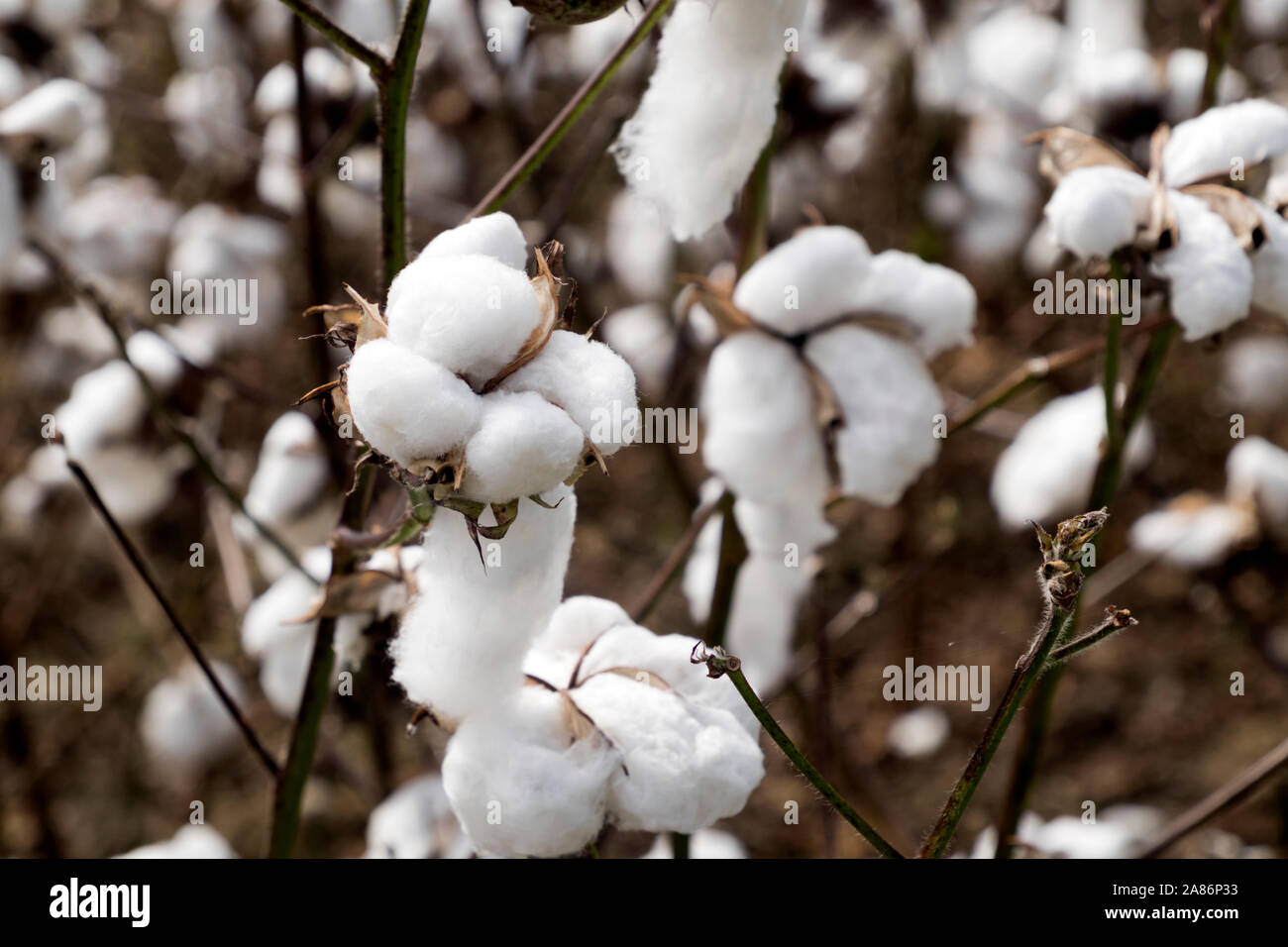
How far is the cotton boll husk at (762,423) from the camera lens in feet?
3.61

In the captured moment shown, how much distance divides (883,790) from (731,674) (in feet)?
6.28

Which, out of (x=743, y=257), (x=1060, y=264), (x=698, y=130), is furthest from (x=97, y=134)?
(x=1060, y=264)

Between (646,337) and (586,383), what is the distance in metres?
1.81

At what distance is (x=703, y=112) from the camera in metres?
0.90

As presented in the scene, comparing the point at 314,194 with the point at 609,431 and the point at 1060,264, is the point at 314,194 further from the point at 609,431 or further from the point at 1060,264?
the point at 1060,264

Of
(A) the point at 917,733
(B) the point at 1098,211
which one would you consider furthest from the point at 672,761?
(A) the point at 917,733

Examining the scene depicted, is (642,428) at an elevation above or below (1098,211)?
above

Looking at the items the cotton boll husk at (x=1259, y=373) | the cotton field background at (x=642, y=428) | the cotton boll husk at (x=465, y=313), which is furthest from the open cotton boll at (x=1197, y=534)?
the cotton boll husk at (x=1259, y=373)

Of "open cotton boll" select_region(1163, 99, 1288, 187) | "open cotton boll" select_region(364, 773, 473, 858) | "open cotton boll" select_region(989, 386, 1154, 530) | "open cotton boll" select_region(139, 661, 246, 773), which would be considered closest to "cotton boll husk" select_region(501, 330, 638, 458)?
"open cotton boll" select_region(1163, 99, 1288, 187)

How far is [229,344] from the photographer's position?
241 cm

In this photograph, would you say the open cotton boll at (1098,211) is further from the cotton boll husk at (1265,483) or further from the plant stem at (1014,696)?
the cotton boll husk at (1265,483)

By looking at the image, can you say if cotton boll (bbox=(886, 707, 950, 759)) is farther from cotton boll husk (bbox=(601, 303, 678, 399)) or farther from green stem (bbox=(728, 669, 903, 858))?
green stem (bbox=(728, 669, 903, 858))

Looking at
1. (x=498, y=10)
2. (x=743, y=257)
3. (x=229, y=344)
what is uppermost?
(x=498, y=10)

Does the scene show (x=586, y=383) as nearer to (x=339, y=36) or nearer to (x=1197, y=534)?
(x=339, y=36)
